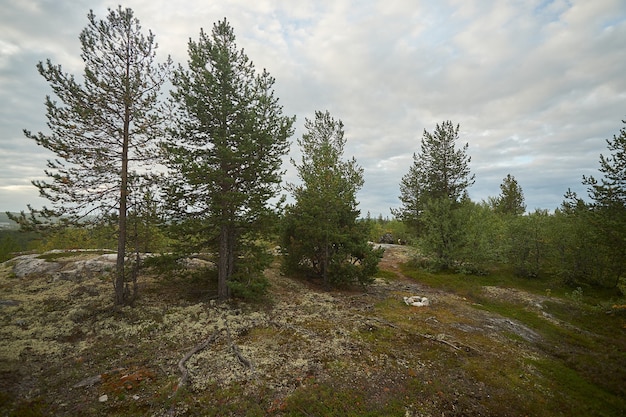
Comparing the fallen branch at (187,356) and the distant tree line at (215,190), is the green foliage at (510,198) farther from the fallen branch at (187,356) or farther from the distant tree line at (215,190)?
the fallen branch at (187,356)

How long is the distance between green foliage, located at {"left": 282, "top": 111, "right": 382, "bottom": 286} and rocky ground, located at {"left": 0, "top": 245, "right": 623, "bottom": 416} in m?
3.30

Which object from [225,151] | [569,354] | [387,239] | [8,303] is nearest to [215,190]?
[225,151]

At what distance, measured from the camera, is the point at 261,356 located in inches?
340

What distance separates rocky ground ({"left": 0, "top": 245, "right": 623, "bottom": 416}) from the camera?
6.55 m

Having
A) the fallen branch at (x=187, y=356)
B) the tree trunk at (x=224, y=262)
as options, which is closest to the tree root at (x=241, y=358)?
the fallen branch at (x=187, y=356)

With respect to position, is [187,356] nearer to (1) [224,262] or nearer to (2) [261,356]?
(2) [261,356]

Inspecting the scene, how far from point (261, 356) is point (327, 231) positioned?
8.93 metres

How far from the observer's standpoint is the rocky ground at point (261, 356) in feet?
21.5

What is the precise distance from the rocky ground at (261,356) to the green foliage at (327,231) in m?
3.30

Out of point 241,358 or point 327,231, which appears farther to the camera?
point 327,231

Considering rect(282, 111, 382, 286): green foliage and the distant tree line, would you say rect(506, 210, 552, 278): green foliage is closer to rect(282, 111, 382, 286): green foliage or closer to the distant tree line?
the distant tree line

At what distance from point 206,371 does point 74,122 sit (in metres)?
11.3

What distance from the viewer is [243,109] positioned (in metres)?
13.3

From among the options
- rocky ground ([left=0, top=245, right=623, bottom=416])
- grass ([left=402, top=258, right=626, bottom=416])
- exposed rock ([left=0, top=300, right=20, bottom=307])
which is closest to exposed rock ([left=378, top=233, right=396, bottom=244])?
grass ([left=402, top=258, right=626, bottom=416])
